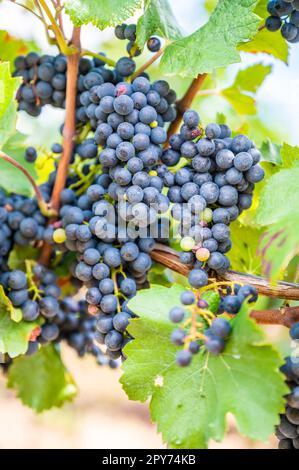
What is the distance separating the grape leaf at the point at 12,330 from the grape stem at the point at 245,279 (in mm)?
251

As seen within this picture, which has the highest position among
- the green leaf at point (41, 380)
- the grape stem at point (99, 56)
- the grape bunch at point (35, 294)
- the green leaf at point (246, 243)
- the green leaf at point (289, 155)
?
the grape stem at point (99, 56)

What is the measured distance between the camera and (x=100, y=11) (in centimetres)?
90

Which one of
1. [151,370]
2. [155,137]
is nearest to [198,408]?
[151,370]

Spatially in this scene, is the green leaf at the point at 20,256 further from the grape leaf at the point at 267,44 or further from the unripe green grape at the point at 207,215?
the grape leaf at the point at 267,44

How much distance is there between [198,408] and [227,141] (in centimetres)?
40

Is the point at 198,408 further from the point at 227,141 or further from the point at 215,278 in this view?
the point at 227,141

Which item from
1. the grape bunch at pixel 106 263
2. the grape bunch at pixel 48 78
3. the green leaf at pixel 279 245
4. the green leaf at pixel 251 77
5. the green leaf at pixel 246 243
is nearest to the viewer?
the green leaf at pixel 279 245

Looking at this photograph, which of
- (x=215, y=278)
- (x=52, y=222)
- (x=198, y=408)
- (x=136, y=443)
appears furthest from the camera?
(x=136, y=443)

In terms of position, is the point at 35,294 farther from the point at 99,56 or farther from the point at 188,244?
the point at 99,56

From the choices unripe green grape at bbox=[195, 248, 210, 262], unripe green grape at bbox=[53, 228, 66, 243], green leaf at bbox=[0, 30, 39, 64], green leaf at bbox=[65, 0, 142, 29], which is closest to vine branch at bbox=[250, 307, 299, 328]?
unripe green grape at bbox=[195, 248, 210, 262]

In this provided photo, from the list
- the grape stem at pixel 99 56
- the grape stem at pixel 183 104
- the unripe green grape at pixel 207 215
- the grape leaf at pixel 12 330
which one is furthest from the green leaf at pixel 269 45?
the grape leaf at pixel 12 330

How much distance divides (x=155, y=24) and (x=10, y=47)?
407 mm

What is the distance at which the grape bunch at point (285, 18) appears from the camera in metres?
0.98

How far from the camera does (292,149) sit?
102 cm
